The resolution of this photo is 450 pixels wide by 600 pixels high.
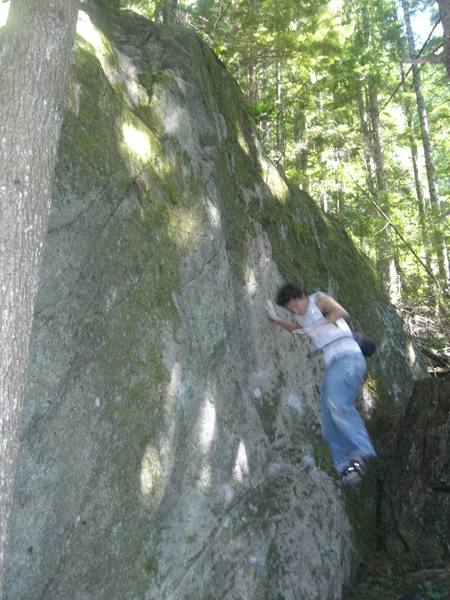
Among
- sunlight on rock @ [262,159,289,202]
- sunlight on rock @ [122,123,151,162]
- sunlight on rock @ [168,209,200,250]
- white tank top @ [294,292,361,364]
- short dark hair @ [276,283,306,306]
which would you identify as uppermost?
sunlight on rock @ [262,159,289,202]

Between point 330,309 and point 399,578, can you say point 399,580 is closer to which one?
point 399,578

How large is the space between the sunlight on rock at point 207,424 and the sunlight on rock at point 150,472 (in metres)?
0.70

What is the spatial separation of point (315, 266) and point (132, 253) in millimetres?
3806

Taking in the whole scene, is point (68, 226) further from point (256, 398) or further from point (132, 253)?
point (256, 398)

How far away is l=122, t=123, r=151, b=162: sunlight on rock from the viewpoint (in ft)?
20.5

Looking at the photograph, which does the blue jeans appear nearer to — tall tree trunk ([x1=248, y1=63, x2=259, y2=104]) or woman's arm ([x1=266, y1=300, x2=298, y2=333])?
woman's arm ([x1=266, y1=300, x2=298, y2=333])

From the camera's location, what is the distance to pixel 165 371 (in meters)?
6.00

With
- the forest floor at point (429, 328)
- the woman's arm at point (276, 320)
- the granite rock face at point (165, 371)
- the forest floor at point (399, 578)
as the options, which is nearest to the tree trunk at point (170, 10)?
the granite rock face at point (165, 371)

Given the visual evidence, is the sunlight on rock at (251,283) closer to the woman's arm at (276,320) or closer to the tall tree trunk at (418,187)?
the woman's arm at (276,320)

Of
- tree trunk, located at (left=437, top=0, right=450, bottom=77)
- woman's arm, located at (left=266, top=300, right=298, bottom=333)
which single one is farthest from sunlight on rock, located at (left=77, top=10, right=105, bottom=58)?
tree trunk, located at (left=437, top=0, right=450, bottom=77)

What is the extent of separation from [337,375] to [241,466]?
143 centimetres

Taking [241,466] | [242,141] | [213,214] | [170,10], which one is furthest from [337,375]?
[170,10]

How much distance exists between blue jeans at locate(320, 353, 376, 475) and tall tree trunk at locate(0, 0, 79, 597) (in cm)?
409

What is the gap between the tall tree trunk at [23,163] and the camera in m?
3.49
